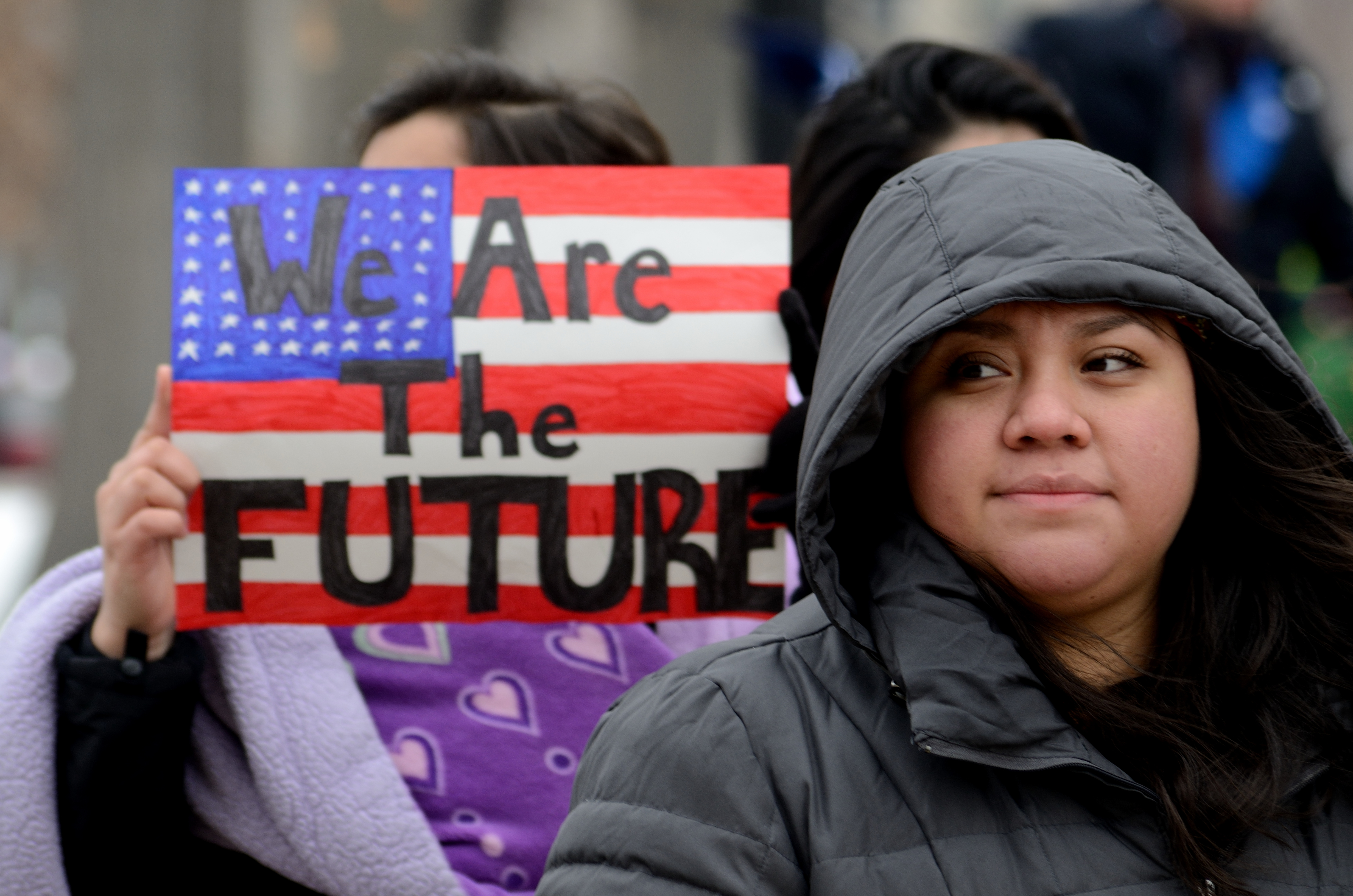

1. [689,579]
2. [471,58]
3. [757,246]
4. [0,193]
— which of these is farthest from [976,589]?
[0,193]

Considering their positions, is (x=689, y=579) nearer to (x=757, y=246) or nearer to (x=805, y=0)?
(x=757, y=246)

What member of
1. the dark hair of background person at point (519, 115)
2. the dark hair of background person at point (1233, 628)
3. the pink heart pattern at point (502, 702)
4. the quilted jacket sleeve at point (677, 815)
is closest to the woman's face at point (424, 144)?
the dark hair of background person at point (519, 115)

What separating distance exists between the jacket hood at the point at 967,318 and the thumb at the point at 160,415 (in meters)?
0.96

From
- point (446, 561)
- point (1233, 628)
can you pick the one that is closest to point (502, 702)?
point (446, 561)

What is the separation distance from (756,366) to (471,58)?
2.93ft

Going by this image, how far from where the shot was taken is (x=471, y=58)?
2477 millimetres

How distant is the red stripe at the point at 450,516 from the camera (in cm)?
193

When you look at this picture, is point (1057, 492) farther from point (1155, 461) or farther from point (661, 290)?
point (661, 290)

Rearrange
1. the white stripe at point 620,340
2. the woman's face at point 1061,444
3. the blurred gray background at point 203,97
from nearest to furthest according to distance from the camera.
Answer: the woman's face at point 1061,444
the white stripe at point 620,340
the blurred gray background at point 203,97

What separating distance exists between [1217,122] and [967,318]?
279cm

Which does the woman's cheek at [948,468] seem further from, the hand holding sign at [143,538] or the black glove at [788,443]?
the hand holding sign at [143,538]

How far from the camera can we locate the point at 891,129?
8.07ft

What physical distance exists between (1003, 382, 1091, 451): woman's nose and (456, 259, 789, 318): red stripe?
63cm

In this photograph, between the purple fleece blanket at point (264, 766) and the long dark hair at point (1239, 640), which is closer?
the long dark hair at point (1239, 640)
